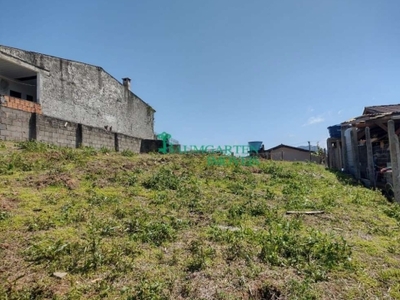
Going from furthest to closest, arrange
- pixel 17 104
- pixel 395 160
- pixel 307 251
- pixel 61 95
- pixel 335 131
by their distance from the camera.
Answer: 1. pixel 61 95
2. pixel 335 131
3. pixel 17 104
4. pixel 395 160
5. pixel 307 251

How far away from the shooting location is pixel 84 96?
14648mm

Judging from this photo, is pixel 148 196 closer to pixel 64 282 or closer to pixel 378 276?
pixel 64 282

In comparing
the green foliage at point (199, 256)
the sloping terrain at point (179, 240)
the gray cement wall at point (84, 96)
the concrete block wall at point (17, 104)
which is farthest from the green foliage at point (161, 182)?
the gray cement wall at point (84, 96)

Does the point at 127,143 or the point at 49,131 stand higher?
the point at 49,131

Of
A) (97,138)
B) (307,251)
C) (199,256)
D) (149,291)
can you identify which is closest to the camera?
(149,291)

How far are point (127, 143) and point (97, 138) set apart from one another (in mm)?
2076

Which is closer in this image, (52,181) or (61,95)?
(52,181)

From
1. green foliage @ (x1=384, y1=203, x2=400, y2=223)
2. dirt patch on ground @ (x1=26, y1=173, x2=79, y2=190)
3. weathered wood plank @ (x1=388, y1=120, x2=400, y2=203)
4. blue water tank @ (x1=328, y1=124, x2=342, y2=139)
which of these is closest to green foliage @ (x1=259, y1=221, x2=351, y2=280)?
green foliage @ (x1=384, y1=203, x2=400, y2=223)

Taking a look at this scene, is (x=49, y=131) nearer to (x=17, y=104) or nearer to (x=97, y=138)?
(x=17, y=104)

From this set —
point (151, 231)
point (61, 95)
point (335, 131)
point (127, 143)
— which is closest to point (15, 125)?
point (127, 143)

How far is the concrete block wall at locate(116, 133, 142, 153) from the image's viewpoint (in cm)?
1168

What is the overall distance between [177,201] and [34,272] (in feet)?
8.73

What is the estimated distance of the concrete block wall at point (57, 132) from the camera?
27.0 feet

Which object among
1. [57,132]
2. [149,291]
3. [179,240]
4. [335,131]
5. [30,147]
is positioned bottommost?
[149,291]
